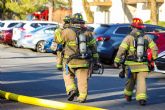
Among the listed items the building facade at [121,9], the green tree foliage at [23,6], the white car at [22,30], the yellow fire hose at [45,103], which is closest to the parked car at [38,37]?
the white car at [22,30]

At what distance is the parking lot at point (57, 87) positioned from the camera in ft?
35.3

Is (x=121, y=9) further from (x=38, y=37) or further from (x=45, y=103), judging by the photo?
(x=45, y=103)

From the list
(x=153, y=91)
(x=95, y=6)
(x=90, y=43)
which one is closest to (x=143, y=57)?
(x=90, y=43)

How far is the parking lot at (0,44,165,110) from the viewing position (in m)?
10.8

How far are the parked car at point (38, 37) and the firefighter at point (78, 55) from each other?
1706 cm

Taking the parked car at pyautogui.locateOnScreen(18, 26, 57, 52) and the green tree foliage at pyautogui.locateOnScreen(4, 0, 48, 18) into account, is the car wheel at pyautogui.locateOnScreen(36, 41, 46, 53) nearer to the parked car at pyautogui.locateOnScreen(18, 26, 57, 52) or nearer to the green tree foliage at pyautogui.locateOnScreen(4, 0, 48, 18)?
the parked car at pyautogui.locateOnScreen(18, 26, 57, 52)

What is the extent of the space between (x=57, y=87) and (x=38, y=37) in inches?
593

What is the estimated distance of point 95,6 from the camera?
5831 centimetres

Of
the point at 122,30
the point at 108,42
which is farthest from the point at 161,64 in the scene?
the point at 122,30

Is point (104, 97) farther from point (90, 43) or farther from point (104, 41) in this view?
point (104, 41)

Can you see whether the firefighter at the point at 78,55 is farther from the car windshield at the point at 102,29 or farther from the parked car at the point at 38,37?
the parked car at the point at 38,37

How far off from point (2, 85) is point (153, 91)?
3791 mm

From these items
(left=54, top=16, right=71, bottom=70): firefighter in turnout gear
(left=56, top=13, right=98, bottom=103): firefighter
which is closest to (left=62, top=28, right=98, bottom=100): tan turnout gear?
(left=56, top=13, right=98, bottom=103): firefighter

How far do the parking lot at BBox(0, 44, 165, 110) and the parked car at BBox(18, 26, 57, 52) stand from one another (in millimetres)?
7382
